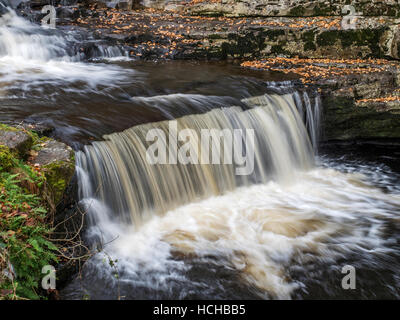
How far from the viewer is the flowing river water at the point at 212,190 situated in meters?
4.38

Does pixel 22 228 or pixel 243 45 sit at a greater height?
pixel 243 45

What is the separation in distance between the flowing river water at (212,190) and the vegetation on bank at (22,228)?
576 mm

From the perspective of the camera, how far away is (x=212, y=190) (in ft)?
20.9

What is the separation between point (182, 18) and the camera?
475 inches

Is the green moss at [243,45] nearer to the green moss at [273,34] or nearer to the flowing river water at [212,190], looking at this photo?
the green moss at [273,34]

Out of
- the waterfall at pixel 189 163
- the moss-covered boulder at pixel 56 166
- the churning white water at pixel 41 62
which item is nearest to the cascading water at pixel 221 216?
the waterfall at pixel 189 163

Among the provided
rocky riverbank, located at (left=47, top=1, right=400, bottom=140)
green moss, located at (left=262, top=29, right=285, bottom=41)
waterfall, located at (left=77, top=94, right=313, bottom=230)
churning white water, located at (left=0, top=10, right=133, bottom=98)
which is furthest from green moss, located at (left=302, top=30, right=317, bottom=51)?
churning white water, located at (left=0, top=10, right=133, bottom=98)

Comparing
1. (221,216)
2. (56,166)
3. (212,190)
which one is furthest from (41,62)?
(221,216)

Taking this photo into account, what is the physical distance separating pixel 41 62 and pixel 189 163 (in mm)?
5468

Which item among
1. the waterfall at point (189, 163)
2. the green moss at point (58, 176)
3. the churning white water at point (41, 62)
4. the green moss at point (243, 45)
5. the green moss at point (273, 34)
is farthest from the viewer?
the green moss at point (243, 45)

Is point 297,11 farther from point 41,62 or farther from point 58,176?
point 58,176

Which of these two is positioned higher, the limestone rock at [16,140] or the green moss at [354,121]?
the limestone rock at [16,140]

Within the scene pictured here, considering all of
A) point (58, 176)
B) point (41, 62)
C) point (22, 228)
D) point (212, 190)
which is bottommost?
point (212, 190)

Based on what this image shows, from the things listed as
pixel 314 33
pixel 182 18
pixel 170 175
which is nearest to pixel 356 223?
pixel 170 175
